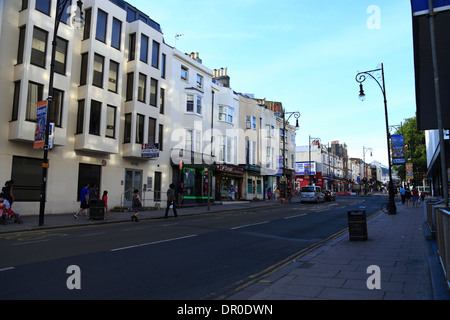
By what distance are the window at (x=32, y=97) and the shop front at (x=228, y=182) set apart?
1733 cm

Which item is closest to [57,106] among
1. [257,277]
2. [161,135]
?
[161,135]

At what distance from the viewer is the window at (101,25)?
21578 mm

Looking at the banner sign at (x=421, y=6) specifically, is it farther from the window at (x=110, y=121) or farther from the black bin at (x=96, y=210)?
the window at (x=110, y=121)

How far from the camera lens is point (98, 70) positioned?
2145 centimetres

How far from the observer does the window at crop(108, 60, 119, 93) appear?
2241cm

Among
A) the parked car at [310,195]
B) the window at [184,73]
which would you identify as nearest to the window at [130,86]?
the window at [184,73]

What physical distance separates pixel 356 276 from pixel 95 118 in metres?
19.1

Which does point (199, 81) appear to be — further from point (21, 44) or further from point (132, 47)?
point (21, 44)

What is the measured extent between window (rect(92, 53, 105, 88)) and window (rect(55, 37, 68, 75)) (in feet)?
6.59

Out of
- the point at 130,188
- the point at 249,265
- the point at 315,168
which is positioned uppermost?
the point at 315,168
